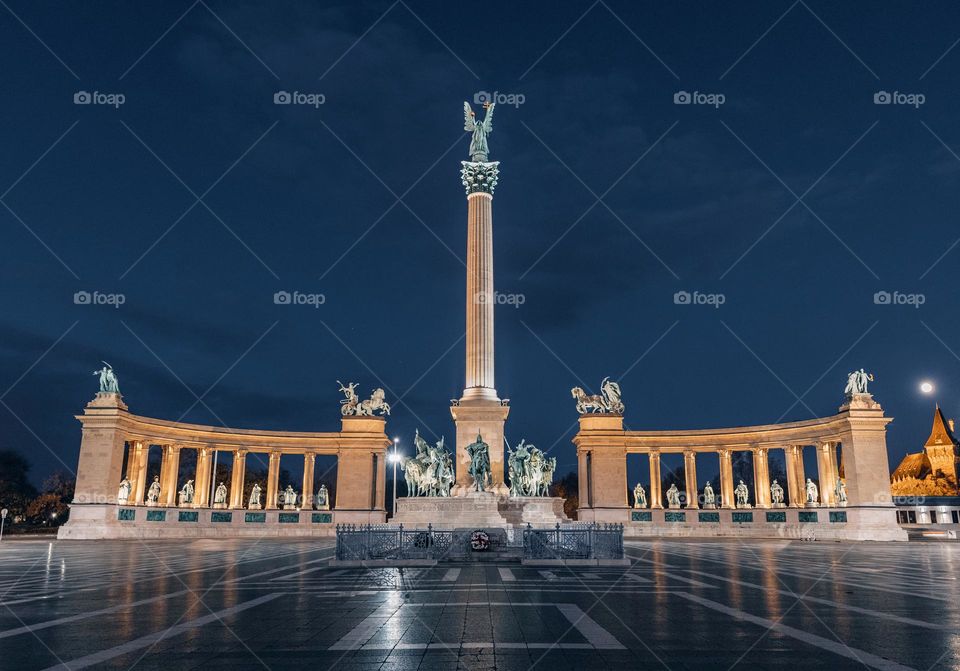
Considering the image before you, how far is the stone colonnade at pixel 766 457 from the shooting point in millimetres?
65125

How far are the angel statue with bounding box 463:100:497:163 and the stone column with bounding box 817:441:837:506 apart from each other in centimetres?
4501

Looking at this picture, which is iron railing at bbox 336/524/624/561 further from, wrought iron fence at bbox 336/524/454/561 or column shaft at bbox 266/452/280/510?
column shaft at bbox 266/452/280/510

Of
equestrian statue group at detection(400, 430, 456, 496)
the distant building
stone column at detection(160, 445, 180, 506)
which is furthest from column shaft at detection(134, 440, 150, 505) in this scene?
the distant building

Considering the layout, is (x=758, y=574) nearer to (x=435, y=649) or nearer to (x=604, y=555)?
(x=604, y=555)

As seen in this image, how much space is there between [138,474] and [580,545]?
189 feet

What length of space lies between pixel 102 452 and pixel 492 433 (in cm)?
3753

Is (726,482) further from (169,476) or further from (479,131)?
(169,476)

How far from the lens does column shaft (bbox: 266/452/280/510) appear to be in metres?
77.2

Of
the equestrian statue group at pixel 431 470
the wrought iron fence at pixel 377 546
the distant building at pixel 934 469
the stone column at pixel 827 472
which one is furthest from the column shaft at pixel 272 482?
the distant building at pixel 934 469

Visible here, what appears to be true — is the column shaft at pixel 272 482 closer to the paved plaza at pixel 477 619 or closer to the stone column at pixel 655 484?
the stone column at pixel 655 484

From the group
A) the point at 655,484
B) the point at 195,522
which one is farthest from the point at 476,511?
the point at 655,484

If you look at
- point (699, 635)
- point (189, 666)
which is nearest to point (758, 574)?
point (699, 635)

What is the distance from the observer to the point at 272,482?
79.7m

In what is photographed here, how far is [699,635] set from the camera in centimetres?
1238
